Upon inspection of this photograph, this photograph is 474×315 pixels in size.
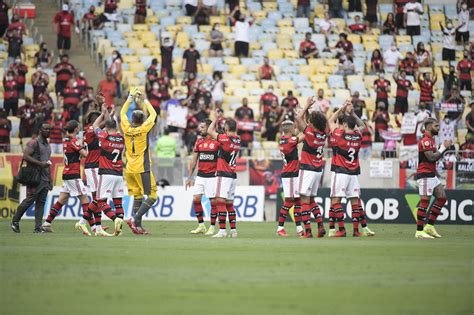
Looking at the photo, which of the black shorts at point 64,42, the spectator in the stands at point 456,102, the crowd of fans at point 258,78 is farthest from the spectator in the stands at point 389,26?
the black shorts at point 64,42

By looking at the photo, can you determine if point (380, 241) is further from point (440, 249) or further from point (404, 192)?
point (404, 192)

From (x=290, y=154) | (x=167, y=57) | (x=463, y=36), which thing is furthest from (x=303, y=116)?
(x=463, y=36)

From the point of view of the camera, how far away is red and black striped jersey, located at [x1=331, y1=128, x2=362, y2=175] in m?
22.2

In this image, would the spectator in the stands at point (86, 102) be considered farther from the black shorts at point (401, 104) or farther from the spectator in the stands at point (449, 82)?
the spectator in the stands at point (449, 82)

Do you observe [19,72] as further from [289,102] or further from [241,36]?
[289,102]

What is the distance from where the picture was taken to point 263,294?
39.2 feet

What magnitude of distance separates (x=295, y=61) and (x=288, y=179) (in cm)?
1937

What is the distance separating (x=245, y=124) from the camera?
35.2 meters

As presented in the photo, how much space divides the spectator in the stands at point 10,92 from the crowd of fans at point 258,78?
0.11ft

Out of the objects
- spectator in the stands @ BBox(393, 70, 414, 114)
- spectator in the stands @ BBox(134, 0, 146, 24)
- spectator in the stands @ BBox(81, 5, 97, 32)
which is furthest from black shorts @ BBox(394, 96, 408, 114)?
spectator in the stands @ BBox(81, 5, 97, 32)

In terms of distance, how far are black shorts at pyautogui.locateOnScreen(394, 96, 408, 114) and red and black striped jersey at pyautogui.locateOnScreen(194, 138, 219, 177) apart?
1611 centimetres

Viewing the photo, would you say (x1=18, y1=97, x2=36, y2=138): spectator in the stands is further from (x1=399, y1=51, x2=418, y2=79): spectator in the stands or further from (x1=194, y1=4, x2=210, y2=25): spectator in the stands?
(x1=399, y1=51, x2=418, y2=79): spectator in the stands

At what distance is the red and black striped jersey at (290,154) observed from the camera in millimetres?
22141

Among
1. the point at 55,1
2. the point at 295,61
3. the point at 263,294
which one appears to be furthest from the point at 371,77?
the point at 263,294
